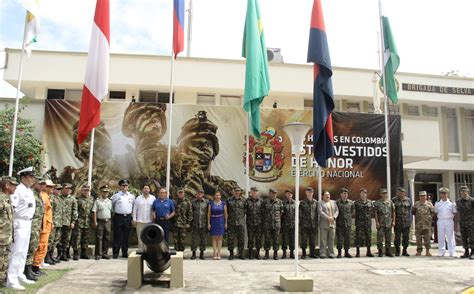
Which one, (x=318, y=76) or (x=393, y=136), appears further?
(x=393, y=136)

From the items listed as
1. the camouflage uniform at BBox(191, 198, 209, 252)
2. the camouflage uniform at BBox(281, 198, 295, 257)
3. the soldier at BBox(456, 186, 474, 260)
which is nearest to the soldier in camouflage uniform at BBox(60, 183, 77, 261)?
the camouflage uniform at BBox(191, 198, 209, 252)

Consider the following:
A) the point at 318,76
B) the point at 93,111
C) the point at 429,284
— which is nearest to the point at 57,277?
the point at 93,111

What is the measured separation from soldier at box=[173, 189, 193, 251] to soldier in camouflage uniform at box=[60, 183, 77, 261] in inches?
88.4

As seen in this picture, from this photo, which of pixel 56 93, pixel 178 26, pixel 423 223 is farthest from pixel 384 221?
pixel 56 93

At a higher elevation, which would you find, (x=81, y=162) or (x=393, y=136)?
(x=393, y=136)

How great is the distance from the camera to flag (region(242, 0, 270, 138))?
968cm

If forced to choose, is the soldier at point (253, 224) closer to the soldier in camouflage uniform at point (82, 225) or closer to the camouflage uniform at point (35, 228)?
the soldier in camouflage uniform at point (82, 225)

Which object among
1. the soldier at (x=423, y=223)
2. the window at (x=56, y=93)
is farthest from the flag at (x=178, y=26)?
the window at (x=56, y=93)

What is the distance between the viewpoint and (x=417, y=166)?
1945 cm

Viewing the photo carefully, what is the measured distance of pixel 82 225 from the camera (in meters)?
9.06

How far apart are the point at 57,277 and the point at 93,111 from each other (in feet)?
12.8

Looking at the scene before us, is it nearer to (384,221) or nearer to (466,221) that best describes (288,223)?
(384,221)

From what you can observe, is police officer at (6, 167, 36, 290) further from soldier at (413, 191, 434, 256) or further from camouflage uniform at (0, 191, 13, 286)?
soldier at (413, 191, 434, 256)

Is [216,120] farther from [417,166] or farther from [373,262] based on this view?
[417,166]
